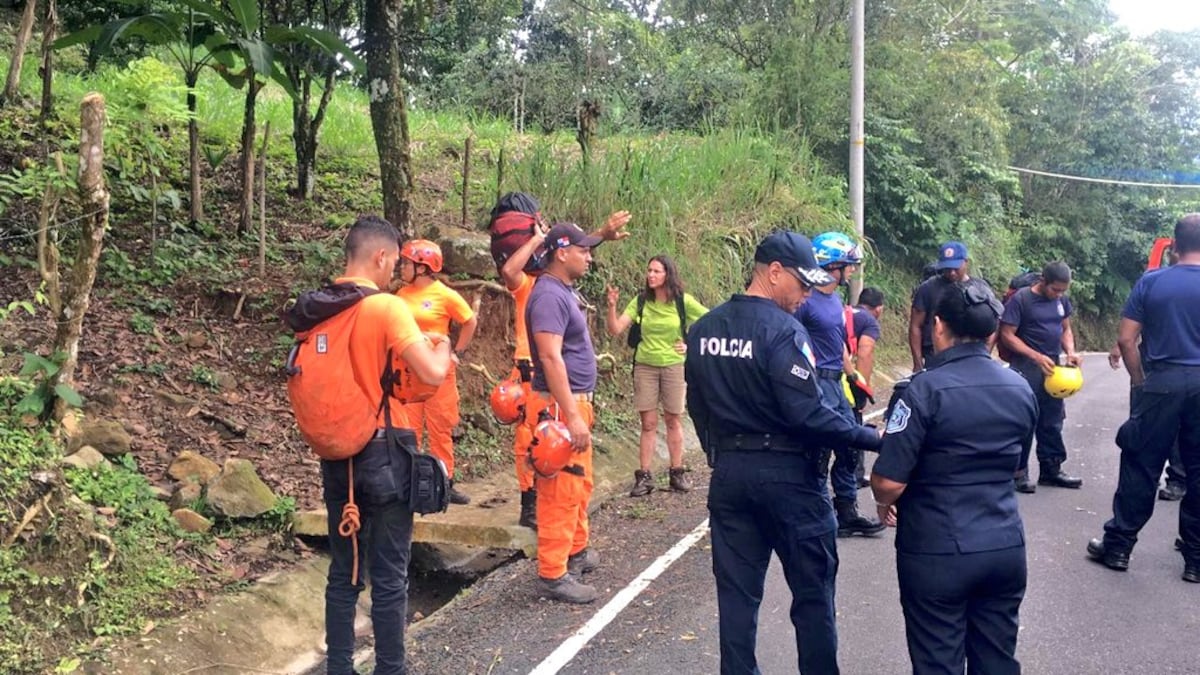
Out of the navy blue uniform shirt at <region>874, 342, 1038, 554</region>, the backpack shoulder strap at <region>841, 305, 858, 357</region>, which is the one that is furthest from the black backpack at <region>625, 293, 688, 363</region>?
the navy blue uniform shirt at <region>874, 342, 1038, 554</region>

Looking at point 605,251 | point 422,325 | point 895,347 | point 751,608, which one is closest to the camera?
point 751,608

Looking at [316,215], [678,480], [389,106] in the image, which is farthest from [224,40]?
[678,480]

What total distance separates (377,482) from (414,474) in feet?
0.53

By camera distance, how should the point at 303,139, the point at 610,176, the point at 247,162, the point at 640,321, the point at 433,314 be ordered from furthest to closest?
the point at 610,176
the point at 303,139
the point at 247,162
the point at 640,321
the point at 433,314

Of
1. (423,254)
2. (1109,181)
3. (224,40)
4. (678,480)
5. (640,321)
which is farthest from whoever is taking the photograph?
(1109,181)

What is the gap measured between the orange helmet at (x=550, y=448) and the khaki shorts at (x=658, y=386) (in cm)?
257

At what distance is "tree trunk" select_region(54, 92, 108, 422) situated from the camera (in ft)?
14.5

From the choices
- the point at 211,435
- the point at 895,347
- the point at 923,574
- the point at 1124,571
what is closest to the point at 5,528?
the point at 211,435

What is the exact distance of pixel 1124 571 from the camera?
5.68 meters

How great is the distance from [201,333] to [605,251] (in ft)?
16.9

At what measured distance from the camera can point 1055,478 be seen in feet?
25.5

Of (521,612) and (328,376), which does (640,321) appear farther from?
(328,376)

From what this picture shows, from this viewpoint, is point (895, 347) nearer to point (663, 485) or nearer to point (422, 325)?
point (663, 485)

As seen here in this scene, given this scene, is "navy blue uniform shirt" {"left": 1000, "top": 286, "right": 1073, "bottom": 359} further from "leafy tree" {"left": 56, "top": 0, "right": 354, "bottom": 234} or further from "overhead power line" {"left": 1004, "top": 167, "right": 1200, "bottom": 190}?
"overhead power line" {"left": 1004, "top": 167, "right": 1200, "bottom": 190}
